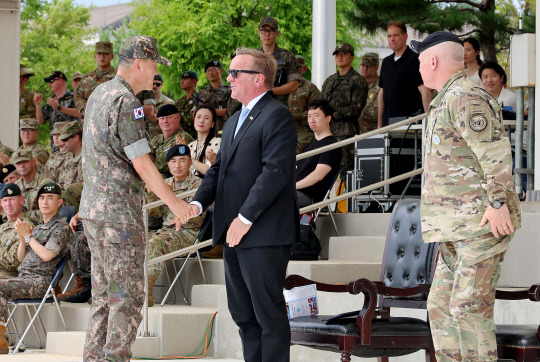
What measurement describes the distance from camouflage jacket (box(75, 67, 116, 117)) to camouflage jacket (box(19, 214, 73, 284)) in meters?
4.22

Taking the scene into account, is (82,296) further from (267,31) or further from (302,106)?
(267,31)

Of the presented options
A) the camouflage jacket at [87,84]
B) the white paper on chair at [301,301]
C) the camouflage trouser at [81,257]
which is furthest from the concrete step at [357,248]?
the camouflage jacket at [87,84]

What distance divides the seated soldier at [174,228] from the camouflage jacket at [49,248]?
868mm

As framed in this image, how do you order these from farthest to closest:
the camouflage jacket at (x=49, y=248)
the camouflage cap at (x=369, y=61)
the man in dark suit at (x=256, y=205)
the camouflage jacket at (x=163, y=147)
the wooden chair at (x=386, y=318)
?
the camouflage cap at (x=369, y=61) < the camouflage jacket at (x=163, y=147) < the camouflage jacket at (x=49, y=248) < the wooden chair at (x=386, y=318) < the man in dark suit at (x=256, y=205)

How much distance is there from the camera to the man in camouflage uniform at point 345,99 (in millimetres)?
10828

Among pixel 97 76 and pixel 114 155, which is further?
pixel 97 76

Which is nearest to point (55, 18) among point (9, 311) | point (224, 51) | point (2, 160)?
point (224, 51)

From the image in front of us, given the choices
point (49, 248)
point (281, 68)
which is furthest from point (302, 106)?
point (49, 248)

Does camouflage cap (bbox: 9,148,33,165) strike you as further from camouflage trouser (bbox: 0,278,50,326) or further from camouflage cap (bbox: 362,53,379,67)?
camouflage cap (bbox: 362,53,379,67)

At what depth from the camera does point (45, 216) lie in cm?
965

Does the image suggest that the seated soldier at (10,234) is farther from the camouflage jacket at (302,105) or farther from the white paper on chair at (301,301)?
the white paper on chair at (301,301)

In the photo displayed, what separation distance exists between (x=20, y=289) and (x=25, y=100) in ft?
22.1

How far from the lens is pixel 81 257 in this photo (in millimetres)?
9711

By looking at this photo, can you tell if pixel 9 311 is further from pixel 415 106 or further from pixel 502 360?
pixel 502 360
